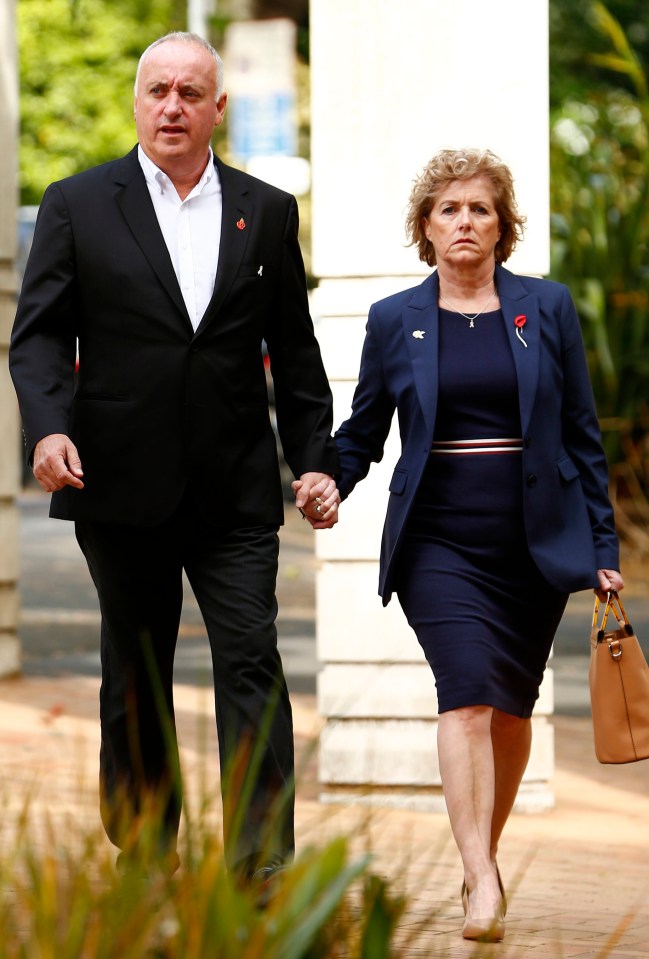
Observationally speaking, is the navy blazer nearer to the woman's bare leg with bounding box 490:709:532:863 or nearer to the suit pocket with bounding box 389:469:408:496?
the suit pocket with bounding box 389:469:408:496

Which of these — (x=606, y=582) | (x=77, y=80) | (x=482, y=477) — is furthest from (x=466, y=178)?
(x=77, y=80)

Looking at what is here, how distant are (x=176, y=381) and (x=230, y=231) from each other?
404 millimetres

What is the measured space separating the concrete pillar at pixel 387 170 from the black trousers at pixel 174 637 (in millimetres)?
1500

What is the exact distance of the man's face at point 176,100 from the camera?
15.9 feet

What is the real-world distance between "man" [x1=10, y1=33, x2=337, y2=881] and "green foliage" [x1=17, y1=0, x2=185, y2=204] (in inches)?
1490

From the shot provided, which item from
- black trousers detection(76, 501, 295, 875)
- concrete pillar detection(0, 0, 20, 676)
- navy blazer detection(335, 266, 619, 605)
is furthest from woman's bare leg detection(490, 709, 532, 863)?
concrete pillar detection(0, 0, 20, 676)

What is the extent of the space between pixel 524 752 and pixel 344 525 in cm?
158

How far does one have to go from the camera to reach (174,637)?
5109mm

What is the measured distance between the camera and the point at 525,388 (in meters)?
4.95

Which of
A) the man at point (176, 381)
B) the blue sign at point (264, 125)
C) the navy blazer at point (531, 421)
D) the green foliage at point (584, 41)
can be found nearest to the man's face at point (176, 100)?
the man at point (176, 381)

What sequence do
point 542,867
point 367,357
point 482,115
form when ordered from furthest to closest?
point 482,115
point 542,867
point 367,357

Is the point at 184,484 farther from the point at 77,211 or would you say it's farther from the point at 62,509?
the point at 77,211

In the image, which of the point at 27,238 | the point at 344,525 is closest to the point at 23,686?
the point at 344,525

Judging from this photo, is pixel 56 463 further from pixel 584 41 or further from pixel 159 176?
pixel 584 41
